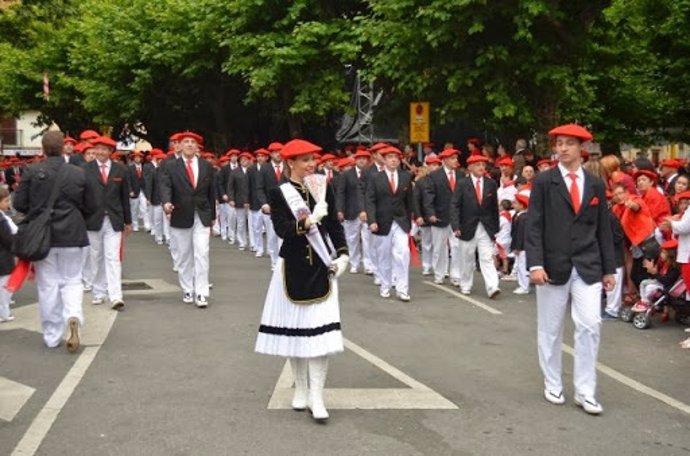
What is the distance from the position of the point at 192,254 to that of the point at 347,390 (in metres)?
5.23

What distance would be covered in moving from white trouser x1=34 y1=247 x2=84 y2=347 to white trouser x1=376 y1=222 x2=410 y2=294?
15.7 ft

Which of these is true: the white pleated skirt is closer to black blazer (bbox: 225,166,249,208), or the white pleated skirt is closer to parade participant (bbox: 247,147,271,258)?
parade participant (bbox: 247,147,271,258)

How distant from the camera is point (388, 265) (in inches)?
516

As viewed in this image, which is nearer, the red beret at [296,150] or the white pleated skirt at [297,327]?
the white pleated skirt at [297,327]

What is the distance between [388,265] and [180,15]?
71.2ft

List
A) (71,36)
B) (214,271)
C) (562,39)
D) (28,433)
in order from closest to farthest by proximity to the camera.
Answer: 1. (28,433)
2. (214,271)
3. (562,39)
4. (71,36)

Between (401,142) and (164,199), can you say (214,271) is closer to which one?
(164,199)

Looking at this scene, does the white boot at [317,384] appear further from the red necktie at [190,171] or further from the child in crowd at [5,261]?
the red necktie at [190,171]

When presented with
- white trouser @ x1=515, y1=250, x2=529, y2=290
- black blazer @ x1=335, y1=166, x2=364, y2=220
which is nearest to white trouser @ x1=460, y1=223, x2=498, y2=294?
white trouser @ x1=515, y1=250, x2=529, y2=290

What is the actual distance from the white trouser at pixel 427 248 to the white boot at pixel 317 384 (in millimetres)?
9475

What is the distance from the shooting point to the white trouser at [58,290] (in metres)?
9.12

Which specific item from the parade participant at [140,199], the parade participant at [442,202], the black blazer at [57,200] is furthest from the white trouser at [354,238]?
the parade participant at [140,199]

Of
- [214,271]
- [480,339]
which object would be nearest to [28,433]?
[480,339]

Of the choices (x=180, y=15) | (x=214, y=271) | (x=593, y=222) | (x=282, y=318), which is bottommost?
(x=214, y=271)
